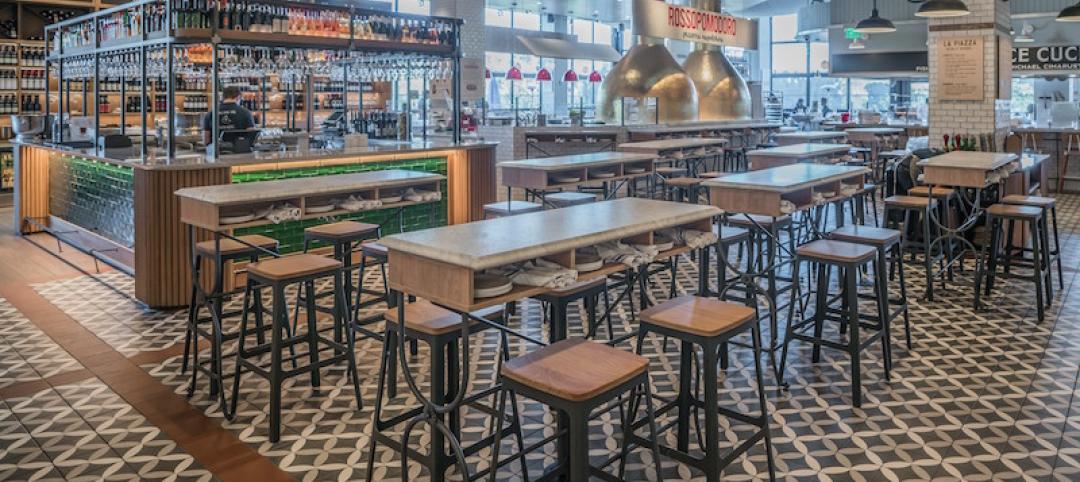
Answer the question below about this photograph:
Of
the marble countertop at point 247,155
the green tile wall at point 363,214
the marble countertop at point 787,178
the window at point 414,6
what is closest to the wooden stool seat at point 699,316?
the marble countertop at point 787,178

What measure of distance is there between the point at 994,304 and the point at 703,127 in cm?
644

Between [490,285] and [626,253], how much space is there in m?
0.66

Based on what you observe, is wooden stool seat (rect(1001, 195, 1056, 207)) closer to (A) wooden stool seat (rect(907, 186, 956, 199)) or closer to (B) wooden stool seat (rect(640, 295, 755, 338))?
(A) wooden stool seat (rect(907, 186, 956, 199))

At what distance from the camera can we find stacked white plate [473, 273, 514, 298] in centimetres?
251

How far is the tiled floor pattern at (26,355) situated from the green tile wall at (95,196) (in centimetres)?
116

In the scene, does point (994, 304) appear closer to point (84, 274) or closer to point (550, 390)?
point (550, 390)

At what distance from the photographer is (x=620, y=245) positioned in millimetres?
3078

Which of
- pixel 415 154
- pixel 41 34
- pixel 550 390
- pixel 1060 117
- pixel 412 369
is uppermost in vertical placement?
pixel 41 34

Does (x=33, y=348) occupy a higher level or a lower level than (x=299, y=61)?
lower

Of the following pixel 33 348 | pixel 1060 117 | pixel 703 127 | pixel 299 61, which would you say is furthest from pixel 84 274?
pixel 1060 117

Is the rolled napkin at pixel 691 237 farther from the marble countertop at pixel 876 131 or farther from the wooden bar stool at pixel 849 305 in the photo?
the marble countertop at pixel 876 131

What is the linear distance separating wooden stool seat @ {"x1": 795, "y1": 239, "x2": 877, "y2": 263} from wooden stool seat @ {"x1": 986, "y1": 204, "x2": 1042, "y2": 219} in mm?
1779

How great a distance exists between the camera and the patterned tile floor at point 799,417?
3.12 metres

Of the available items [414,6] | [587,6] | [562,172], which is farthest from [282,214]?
[414,6]
